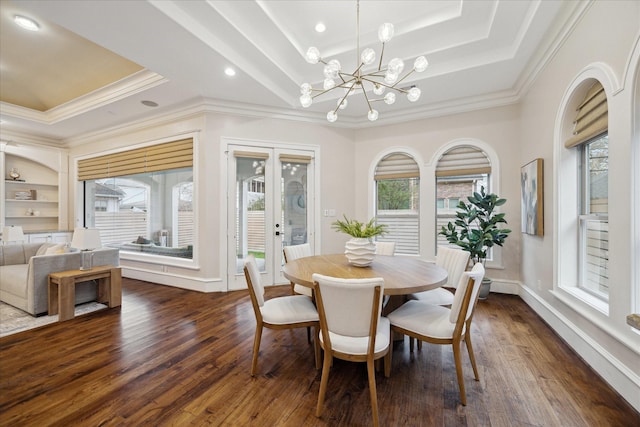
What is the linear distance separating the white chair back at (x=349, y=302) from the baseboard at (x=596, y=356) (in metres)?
1.70

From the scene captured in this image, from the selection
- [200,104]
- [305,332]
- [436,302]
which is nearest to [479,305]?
[436,302]

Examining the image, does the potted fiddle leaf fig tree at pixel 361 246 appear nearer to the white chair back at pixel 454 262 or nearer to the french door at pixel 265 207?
the white chair back at pixel 454 262

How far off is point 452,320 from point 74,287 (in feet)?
13.1

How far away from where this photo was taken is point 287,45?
3.08 metres

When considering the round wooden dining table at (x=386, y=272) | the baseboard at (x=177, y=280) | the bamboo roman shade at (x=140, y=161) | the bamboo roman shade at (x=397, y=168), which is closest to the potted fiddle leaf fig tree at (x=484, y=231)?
the bamboo roman shade at (x=397, y=168)

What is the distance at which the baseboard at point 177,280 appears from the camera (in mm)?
3984

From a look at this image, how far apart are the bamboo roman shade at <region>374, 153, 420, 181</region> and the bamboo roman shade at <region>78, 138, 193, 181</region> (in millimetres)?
3164

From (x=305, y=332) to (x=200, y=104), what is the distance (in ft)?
11.7

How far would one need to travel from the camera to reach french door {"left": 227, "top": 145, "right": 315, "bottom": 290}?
162 inches

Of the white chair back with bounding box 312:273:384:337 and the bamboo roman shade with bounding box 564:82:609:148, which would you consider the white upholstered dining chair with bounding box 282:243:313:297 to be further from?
the bamboo roman shade with bounding box 564:82:609:148

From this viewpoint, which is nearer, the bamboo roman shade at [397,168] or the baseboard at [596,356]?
the baseboard at [596,356]

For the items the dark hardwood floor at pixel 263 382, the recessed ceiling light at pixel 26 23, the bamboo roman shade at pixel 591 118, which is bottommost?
the dark hardwood floor at pixel 263 382

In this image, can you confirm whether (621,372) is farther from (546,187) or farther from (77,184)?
(77,184)

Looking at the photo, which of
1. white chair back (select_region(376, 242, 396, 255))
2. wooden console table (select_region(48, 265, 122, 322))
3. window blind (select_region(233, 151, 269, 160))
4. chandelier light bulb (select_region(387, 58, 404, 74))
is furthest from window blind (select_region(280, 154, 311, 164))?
wooden console table (select_region(48, 265, 122, 322))
